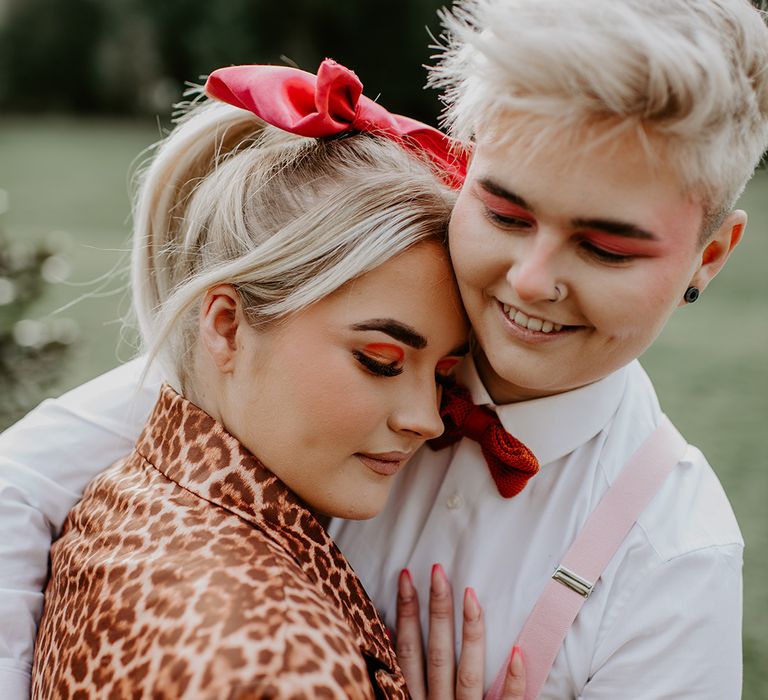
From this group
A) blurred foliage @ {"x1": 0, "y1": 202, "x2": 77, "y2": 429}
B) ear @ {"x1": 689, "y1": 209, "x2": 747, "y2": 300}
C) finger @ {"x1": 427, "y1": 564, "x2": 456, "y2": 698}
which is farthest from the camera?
blurred foliage @ {"x1": 0, "y1": 202, "x2": 77, "y2": 429}

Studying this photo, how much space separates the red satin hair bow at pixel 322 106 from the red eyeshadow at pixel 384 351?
0.54 meters

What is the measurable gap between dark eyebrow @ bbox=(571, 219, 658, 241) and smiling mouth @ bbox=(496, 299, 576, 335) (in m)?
0.26

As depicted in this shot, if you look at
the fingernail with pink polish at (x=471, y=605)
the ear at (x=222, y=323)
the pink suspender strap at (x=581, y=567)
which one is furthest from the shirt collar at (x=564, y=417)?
the ear at (x=222, y=323)

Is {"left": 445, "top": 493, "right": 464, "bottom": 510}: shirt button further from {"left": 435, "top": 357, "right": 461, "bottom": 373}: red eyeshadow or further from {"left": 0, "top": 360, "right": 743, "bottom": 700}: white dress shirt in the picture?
{"left": 435, "top": 357, "right": 461, "bottom": 373}: red eyeshadow

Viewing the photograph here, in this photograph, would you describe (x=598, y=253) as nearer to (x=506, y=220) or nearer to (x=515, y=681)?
(x=506, y=220)

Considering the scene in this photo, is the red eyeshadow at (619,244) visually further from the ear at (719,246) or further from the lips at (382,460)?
the lips at (382,460)

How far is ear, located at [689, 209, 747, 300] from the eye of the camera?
2.01 m

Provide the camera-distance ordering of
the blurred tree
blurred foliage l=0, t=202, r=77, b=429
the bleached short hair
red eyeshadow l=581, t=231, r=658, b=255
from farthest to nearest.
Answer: the blurred tree → blurred foliage l=0, t=202, r=77, b=429 → red eyeshadow l=581, t=231, r=658, b=255 → the bleached short hair

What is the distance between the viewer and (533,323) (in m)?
1.98

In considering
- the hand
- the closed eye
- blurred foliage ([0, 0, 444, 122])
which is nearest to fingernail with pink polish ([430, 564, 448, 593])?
the hand

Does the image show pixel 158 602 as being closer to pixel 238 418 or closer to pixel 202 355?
pixel 238 418

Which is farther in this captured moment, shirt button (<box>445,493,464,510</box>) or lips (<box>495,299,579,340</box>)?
shirt button (<box>445,493,464,510</box>)

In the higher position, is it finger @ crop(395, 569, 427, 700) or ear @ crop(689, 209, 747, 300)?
ear @ crop(689, 209, 747, 300)

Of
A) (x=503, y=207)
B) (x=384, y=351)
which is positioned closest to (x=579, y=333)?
(x=503, y=207)
